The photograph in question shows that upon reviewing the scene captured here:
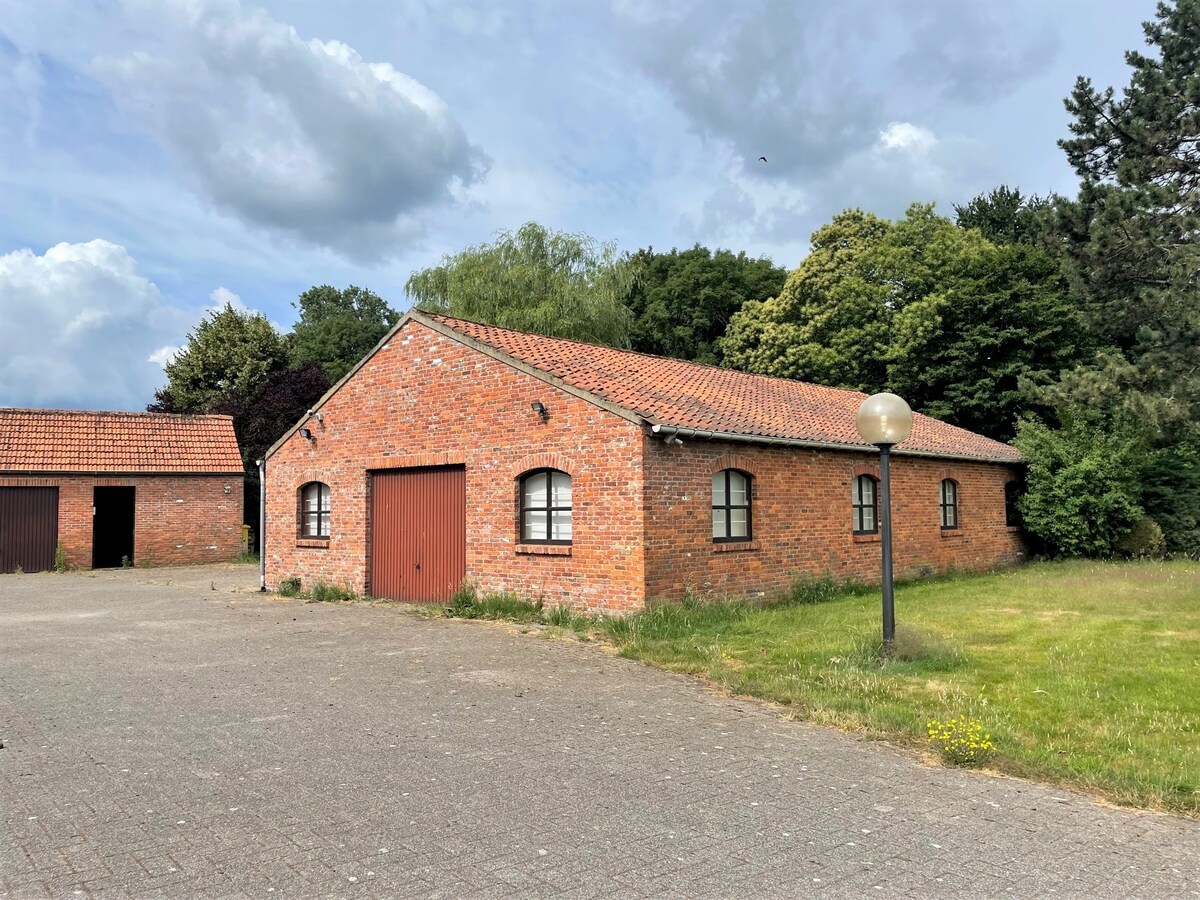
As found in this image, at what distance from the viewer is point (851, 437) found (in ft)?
54.3

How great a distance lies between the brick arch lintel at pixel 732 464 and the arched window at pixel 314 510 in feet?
27.4

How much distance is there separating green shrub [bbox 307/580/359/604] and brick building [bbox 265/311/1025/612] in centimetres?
21

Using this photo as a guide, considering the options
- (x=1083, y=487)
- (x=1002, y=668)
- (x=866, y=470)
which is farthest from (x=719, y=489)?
(x=1083, y=487)

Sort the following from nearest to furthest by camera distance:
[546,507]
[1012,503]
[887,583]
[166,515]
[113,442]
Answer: [887,583]
[546,507]
[1012,503]
[166,515]
[113,442]

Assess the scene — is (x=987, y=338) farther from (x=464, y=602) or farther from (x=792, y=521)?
(x=464, y=602)

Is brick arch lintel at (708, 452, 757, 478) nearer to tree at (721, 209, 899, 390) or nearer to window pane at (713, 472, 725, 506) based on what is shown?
window pane at (713, 472, 725, 506)

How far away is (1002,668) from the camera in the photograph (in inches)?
349

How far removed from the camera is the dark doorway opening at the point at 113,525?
28423mm

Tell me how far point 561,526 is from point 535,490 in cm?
81

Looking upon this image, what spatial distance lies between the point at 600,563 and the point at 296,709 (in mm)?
5523

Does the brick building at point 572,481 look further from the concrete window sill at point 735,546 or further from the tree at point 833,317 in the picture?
the tree at point 833,317

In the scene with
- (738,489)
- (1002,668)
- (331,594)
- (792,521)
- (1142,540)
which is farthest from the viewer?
(1142,540)

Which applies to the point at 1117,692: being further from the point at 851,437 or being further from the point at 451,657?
the point at 851,437

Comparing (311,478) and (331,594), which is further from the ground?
(311,478)
